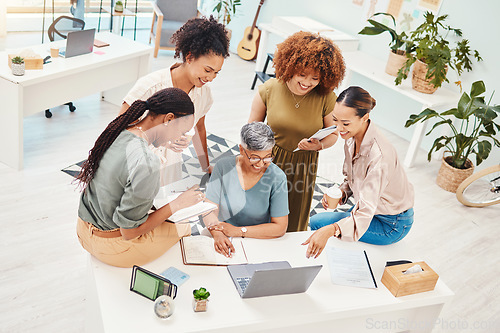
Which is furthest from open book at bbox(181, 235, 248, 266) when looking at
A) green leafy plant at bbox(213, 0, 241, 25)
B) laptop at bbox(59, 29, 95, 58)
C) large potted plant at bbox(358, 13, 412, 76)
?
green leafy plant at bbox(213, 0, 241, 25)

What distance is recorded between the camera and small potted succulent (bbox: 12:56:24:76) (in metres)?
3.53

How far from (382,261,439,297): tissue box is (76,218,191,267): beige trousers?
958 mm

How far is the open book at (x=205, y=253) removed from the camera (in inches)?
84.7

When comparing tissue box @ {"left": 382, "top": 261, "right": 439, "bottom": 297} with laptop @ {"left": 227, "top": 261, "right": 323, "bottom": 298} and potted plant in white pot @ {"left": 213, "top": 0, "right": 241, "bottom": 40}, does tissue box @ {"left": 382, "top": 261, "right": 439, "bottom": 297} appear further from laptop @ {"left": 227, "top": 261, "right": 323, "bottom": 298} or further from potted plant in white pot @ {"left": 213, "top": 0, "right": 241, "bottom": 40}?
potted plant in white pot @ {"left": 213, "top": 0, "right": 241, "bottom": 40}

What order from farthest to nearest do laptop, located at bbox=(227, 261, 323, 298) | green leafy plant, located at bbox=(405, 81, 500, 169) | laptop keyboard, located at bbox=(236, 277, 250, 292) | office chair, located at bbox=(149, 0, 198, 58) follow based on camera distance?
1. office chair, located at bbox=(149, 0, 198, 58)
2. green leafy plant, located at bbox=(405, 81, 500, 169)
3. laptop keyboard, located at bbox=(236, 277, 250, 292)
4. laptop, located at bbox=(227, 261, 323, 298)

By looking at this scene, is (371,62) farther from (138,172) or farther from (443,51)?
(138,172)

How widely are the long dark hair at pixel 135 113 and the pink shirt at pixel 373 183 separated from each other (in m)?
0.84

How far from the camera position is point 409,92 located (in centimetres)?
482

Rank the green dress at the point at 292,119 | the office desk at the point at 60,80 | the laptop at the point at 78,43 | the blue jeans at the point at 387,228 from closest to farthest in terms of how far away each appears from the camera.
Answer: the blue jeans at the point at 387,228, the green dress at the point at 292,119, the office desk at the point at 60,80, the laptop at the point at 78,43

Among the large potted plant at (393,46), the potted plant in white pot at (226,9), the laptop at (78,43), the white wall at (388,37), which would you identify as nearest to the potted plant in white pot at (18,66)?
the laptop at (78,43)

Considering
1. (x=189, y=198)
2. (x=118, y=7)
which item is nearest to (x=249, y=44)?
(x=118, y=7)

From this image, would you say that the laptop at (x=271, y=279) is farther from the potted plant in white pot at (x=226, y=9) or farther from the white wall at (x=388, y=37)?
the potted plant in white pot at (x=226, y=9)

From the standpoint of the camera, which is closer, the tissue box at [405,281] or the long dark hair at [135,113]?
the long dark hair at [135,113]

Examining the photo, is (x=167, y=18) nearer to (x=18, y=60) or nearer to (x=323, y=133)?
(x=18, y=60)
